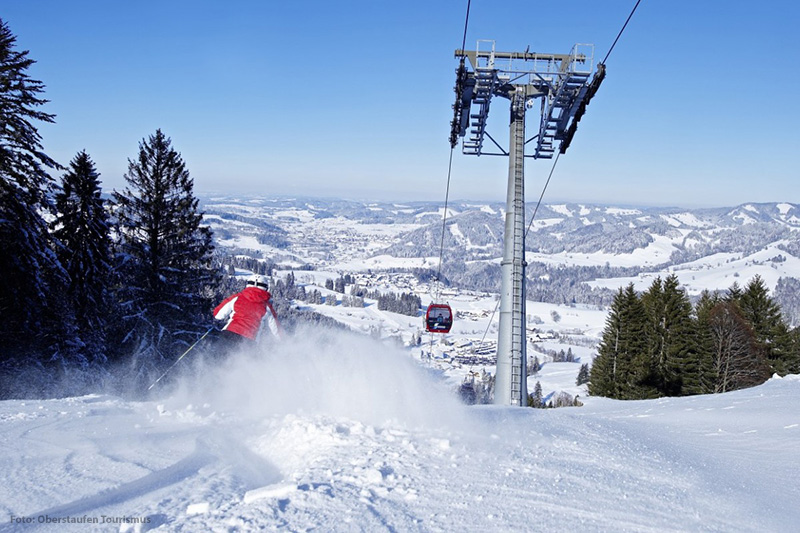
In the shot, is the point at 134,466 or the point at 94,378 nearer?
the point at 134,466

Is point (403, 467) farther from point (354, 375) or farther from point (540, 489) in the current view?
point (354, 375)

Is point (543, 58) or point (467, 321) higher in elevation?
point (543, 58)

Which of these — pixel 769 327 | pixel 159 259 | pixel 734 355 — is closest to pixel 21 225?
pixel 159 259

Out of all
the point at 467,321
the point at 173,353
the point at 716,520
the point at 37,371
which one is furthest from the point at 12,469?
the point at 467,321

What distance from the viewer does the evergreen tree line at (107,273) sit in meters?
15.8

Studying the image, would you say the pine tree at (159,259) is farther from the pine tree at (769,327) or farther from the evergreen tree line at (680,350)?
the pine tree at (769,327)

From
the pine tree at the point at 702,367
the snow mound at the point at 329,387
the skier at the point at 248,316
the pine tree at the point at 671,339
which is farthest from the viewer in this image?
the pine tree at the point at 671,339

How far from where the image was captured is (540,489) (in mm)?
4547

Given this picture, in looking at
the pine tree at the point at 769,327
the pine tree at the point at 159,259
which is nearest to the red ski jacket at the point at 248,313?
the pine tree at the point at 159,259

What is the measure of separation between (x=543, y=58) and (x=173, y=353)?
17.1 m

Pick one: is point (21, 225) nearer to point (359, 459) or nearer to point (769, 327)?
point (359, 459)

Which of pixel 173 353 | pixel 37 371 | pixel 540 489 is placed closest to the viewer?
pixel 540 489

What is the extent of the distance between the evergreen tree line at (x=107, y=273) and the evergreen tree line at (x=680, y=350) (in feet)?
74.7

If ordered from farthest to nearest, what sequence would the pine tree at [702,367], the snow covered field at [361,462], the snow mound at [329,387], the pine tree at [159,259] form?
the pine tree at [702,367] → the pine tree at [159,259] → the snow mound at [329,387] → the snow covered field at [361,462]
